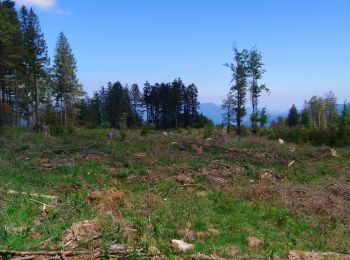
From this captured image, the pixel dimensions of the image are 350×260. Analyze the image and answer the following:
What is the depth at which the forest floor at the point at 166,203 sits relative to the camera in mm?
6777

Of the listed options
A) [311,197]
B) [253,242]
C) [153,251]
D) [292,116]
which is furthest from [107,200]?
[292,116]

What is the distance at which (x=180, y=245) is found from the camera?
22.7 feet

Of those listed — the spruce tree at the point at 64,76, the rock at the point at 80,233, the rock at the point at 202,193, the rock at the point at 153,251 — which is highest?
the spruce tree at the point at 64,76

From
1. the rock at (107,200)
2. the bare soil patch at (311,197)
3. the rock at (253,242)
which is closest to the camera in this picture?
the rock at (253,242)

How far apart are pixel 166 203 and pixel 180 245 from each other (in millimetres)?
3064

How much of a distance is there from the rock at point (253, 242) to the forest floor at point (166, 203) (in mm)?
45

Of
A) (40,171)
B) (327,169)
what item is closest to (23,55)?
(40,171)

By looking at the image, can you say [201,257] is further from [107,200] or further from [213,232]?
[107,200]

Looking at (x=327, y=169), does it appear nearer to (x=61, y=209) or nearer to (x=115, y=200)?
(x=115, y=200)

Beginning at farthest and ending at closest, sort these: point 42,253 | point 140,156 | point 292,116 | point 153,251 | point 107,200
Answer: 1. point 292,116
2. point 140,156
3. point 107,200
4. point 153,251
5. point 42,253

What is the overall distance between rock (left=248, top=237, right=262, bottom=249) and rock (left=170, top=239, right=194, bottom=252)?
1147 mm

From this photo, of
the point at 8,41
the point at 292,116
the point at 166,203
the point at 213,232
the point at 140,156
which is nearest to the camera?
the point at 213,232

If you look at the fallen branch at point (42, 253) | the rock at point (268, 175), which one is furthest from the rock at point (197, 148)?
the fallen branch at point (42, 253)

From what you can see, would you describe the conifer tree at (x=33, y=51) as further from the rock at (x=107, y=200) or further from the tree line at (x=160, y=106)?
the rock at (x=107, y=200)
